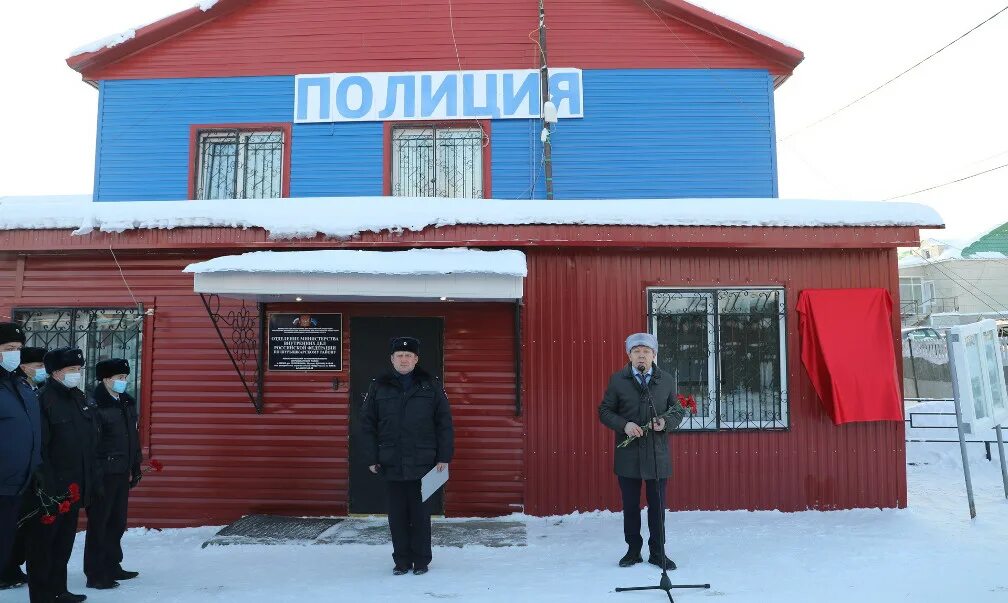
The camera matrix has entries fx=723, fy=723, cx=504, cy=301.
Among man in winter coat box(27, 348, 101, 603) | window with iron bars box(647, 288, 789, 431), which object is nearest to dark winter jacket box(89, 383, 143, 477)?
man in winter coat box(27, 348, 101, 603)

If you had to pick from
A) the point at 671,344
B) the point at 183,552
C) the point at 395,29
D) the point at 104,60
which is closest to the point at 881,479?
the point at 671,344

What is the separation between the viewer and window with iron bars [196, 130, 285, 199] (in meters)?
10.0

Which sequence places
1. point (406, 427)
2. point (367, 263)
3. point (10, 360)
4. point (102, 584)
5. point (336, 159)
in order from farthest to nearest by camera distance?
point (336, 159)
point (367, 263)
point (406, 427)
point (102, 584)
point (10, 360)

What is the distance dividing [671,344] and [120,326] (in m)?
5.26

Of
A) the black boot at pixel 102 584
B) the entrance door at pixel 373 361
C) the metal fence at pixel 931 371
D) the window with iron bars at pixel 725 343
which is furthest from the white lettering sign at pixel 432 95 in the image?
the metal fence at pixel 931 371

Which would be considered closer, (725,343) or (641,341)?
(641,341)

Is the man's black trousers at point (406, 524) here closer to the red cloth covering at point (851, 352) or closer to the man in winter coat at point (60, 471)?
the man in winter coat at point (60, 471)

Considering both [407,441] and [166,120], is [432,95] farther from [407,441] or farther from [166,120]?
[407,441]

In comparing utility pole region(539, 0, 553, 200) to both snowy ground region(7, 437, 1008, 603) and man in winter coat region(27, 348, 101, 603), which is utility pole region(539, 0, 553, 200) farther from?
man in winter coat region(27, 348, 101, 603)

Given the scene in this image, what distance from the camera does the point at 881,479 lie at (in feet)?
21.8

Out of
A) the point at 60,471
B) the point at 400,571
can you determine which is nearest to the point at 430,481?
the point at 400,571

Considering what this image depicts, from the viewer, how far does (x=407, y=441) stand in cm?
504

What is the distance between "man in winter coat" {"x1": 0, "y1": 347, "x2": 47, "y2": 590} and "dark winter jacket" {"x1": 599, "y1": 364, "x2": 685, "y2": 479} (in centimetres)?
372

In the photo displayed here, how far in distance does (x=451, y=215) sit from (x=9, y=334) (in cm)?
337
